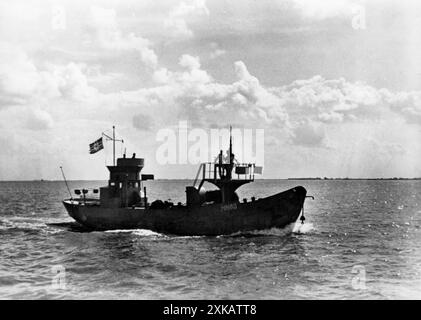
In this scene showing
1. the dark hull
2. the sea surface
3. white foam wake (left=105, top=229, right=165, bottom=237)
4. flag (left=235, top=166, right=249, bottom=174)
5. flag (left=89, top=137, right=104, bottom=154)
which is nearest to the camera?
the sea surface

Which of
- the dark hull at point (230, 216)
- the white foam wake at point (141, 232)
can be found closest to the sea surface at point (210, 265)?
the white foam wake at point (141, 232)

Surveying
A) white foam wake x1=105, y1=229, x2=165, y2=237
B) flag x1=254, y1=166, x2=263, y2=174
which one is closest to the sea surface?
white foam wake x1=105, y1=229, x2=165, y2=237

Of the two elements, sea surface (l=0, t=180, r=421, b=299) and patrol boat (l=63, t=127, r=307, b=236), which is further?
patrol boat (l=63, t=127, r=307, b=236)

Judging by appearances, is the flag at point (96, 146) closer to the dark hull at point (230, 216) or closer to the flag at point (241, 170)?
the dark hull at point (230, 216)

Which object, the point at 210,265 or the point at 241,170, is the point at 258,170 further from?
the point at 210,265

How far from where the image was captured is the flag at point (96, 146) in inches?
1479

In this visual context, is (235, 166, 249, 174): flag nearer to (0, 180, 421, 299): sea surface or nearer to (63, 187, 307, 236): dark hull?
(63, 187, 307, 236): dark hull

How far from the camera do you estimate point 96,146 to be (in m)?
37.7

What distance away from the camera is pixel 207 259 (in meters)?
25.5

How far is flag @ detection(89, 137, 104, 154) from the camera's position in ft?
123

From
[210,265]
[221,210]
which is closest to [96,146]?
[221,210]
